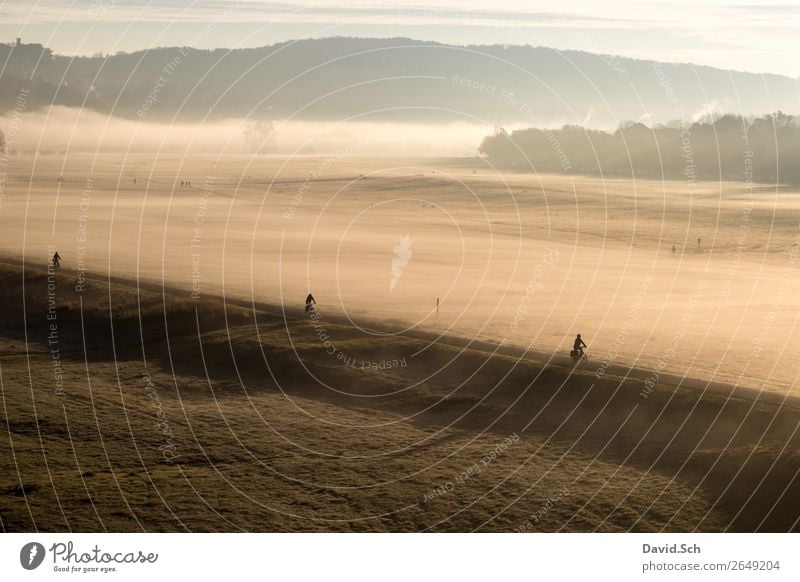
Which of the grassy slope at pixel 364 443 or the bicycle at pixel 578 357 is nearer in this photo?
the grassy slope at pixel 364 443

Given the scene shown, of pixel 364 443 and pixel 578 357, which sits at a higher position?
pixel 578 357

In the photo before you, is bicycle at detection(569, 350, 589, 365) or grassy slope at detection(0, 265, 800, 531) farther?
bicycle at detection(569, 350, 589, 365)

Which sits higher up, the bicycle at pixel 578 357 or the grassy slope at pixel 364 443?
the bicycle at pixel 578 357

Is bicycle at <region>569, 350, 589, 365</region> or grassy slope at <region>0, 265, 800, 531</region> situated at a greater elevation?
bicycle at <region>569, 350, 589, 365</region>

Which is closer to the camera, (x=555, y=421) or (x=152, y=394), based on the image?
(x=555, y=421)

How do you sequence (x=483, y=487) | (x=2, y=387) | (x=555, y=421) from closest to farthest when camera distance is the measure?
(x=483, y=487) < (x=555, y=421) < (x=2, y=387)

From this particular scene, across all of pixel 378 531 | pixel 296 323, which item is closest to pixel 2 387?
pixel 296 323

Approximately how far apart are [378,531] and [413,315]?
36.2 m

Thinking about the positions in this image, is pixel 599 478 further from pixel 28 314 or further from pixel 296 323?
pixel 28 314

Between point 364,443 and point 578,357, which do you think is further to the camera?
point 578,357
